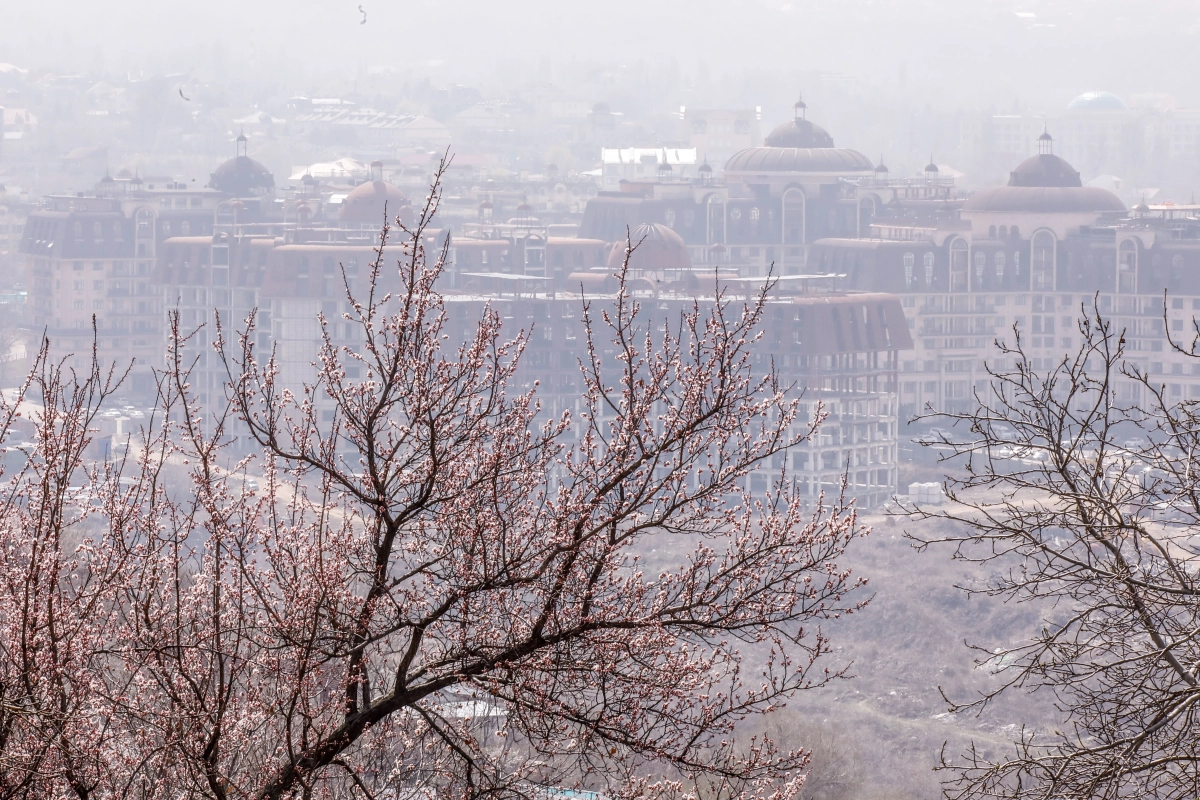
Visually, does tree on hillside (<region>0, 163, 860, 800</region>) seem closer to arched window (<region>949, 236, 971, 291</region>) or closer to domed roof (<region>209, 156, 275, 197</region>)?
arched window (<region>949, 236, 971, 291</region>)

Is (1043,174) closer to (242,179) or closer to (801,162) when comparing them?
(801,162)

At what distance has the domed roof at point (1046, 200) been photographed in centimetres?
11831

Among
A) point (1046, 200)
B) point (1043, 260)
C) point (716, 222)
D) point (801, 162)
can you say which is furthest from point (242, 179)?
point (1043, 260)

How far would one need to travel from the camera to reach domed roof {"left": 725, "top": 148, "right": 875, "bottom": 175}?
136m

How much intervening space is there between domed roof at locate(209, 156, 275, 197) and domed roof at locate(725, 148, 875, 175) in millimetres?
36253

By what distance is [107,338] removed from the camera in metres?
124

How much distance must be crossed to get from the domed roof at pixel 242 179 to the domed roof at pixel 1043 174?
184 ft

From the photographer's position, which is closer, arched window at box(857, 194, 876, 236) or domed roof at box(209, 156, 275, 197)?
arched window at box(857, 194, 876, 236)

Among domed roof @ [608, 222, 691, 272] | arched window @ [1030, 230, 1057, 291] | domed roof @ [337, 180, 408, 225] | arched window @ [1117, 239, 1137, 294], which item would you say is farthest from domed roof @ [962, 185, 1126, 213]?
domed roof @ [337, 180, 408, 225]

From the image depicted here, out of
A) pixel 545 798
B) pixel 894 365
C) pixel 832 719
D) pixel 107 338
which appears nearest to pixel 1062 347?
pixel 894 365

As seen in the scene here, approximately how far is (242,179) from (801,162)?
140ft

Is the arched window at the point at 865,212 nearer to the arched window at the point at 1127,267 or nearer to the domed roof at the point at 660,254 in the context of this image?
the arched window at the point at 1127,267

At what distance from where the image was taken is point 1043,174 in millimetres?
121375

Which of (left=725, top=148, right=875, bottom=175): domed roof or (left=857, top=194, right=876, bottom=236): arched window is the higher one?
(left=725, top=148, right=875, bottom=175): domed roof
